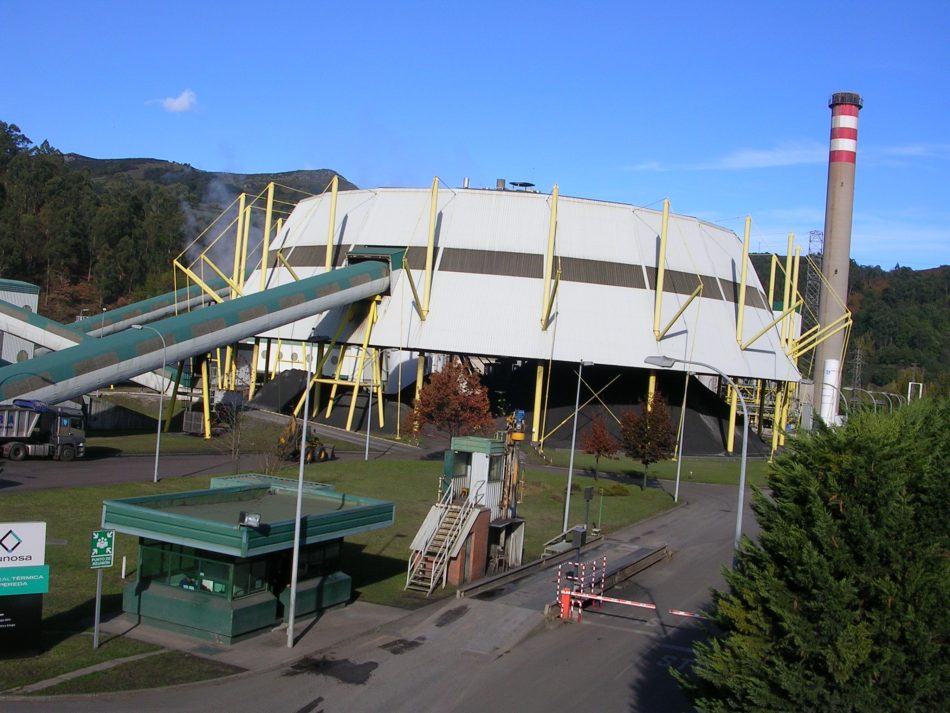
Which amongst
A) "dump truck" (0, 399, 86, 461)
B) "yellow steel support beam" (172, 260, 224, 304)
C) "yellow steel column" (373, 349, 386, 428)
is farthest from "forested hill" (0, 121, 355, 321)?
"dump truck" (0, 399, 86, 461)

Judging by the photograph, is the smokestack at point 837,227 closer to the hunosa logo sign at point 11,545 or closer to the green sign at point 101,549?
the green sign at point 101,549

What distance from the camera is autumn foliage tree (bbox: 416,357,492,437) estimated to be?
49625 mm

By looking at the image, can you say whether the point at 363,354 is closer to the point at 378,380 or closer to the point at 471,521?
the point at 378,380

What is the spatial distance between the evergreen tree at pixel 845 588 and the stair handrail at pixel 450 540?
1446 centimetres

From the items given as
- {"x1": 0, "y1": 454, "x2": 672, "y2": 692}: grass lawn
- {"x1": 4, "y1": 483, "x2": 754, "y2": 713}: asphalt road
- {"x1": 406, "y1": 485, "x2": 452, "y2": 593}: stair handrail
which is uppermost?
{"x1": 406, "y1": 485, "x2": 452, "y2": 593}: stair handrail

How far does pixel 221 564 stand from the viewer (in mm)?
19109

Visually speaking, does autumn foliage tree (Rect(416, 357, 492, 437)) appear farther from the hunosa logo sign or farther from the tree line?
the tree line

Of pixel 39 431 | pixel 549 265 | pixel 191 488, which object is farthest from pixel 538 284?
pixel 39 431

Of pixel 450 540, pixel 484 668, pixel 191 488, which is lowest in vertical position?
pixel 484 668

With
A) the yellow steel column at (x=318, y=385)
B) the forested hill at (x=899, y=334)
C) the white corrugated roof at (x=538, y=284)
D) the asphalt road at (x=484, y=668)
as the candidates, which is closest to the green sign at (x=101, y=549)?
the asphalt road at (x=484, y=668)

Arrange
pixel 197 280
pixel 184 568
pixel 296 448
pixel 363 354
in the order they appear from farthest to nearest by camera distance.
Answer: pixel 197 280
pixel 363 354
pixel 296 448
pixel 184 568

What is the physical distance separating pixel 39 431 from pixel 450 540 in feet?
80.5

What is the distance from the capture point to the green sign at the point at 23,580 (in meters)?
16.6

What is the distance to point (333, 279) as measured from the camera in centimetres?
5550
